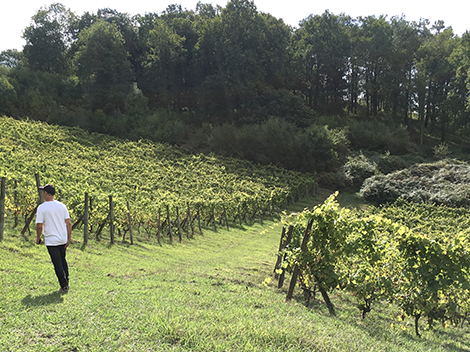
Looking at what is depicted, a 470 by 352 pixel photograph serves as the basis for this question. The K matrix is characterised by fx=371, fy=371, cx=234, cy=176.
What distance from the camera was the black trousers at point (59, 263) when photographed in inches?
246

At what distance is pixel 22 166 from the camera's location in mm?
18266

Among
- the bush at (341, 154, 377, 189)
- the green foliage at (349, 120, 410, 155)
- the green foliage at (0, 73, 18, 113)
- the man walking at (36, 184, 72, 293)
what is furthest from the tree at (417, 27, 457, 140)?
the man walking at (36, 184, 72, 293)

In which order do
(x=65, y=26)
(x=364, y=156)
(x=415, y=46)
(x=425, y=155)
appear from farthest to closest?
(x=65, y=26) < (x=415, y=46) < (x=425, y=155) < (x=364, y=156)

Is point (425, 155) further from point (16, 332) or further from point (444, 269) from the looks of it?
point (16, 332)

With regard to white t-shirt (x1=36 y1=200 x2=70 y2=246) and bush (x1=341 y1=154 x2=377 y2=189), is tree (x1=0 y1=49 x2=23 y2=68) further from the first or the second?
white t-shirt (x1=36 y1=200 x2=70 y2=246)

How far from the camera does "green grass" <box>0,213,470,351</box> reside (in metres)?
4.67

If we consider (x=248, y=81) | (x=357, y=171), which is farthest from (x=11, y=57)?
(x=357, y=171)

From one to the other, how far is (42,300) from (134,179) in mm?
20841

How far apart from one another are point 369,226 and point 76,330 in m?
5.19

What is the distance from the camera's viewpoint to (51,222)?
6.23m

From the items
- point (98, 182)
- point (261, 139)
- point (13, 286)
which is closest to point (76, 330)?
point (13, 286)

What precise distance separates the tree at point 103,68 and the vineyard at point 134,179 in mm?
11326

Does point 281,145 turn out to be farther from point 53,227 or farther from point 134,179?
point 53,227

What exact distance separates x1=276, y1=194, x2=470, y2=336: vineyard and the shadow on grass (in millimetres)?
4251
